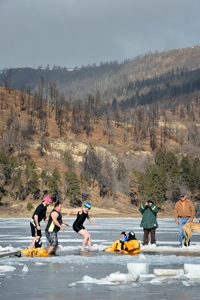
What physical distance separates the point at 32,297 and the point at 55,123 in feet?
361

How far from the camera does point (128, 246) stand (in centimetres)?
1820

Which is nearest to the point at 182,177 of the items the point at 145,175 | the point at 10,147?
the point at 145,175

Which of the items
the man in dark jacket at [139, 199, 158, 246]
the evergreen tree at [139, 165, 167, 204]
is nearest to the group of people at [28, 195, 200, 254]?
the man in dark jacket at [139, 199, 158, 246]

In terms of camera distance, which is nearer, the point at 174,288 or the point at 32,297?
the point at 32,297

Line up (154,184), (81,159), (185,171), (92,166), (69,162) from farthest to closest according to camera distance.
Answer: (81,159) → (185,171) → (92,166) → (69,162) → (154,184)

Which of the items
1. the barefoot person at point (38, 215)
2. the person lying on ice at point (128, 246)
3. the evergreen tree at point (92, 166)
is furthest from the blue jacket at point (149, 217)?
the evergreen tree at point (92, 166)

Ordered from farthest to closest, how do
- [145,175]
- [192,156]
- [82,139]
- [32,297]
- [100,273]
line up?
1. [192,156]
2. [82,139]
3. [145,175]
4. [100,273]
5. [32,297]

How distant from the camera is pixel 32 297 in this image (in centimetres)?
991

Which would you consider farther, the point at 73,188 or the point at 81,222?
the point at 73,188

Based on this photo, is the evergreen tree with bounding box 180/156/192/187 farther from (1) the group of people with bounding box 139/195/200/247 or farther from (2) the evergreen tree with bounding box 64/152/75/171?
(1) the group of people with bounding box 139/195/200/247

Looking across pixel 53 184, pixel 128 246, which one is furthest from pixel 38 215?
pixel 53 184

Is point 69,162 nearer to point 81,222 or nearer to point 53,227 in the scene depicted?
point 81,222

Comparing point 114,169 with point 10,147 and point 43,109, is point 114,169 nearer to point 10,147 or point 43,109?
point 10,147

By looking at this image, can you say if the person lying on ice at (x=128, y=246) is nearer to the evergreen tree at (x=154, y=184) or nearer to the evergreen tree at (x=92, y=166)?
the evergreen tree at (x=154, y=184)
